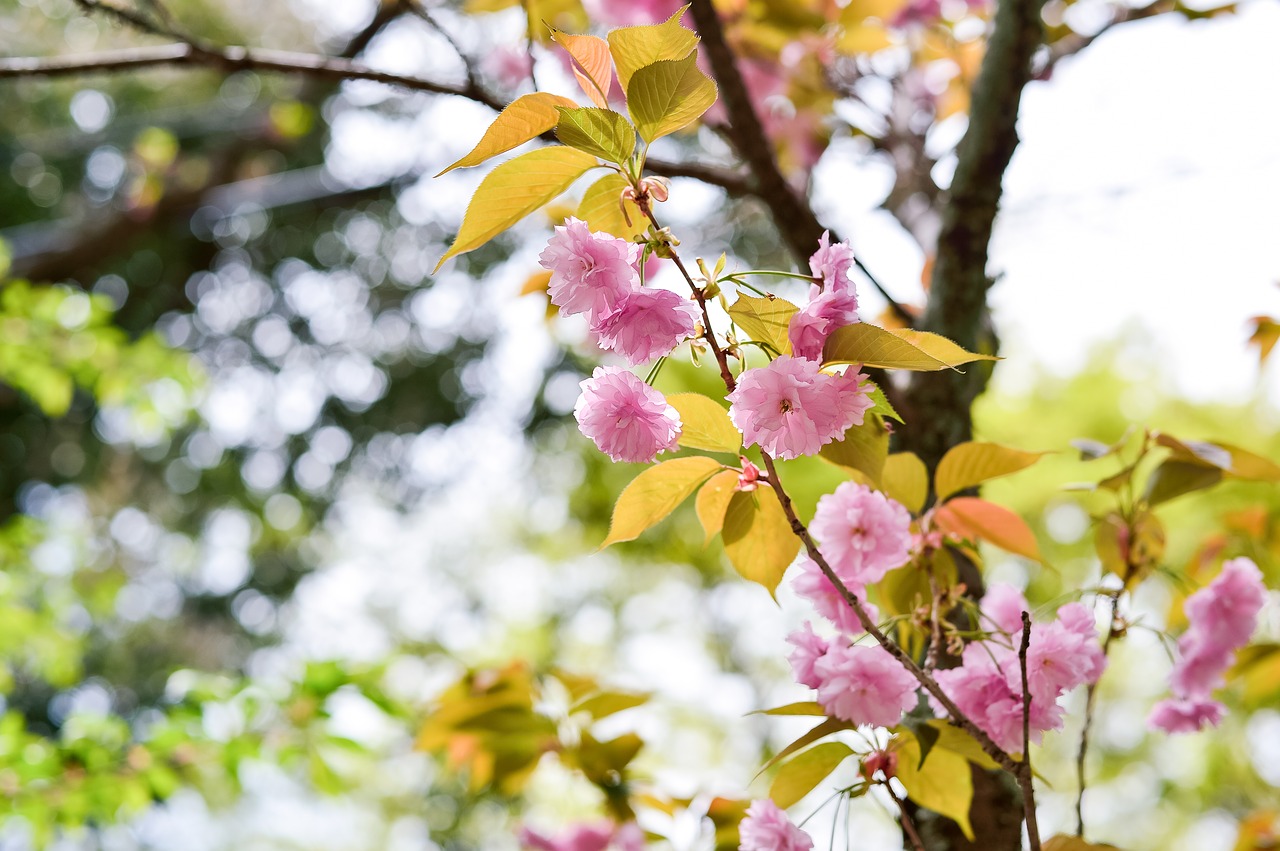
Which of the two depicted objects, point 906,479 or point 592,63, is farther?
point 906,479

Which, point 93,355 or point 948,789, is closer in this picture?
point 948,789

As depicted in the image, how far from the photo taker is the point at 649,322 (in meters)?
0.35

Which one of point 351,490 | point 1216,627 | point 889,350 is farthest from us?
point 351,490

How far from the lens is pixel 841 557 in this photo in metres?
0.45

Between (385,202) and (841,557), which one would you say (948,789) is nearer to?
(841,557)

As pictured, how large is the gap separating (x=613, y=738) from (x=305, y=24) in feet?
15.2

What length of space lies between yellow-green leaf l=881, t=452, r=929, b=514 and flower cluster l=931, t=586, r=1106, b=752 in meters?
0.09

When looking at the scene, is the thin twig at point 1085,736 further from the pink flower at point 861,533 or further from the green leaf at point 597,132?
the green leaf at point 597,132

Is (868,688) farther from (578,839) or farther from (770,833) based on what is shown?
(578,839)

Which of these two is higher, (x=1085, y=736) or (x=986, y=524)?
(x=986, y=524)

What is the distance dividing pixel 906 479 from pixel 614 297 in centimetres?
24

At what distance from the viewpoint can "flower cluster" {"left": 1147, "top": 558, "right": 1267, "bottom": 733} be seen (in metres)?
0.58

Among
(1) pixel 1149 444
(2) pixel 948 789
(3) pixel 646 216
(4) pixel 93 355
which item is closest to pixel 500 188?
(3) pixel 646 216

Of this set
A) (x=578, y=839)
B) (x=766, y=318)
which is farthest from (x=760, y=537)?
(x=578, y=839)
